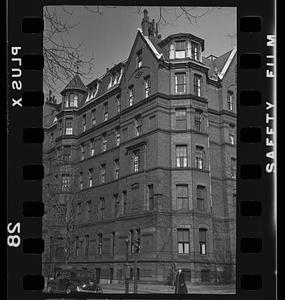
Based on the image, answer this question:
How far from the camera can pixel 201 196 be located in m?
4.19

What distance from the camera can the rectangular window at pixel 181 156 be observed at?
419cm

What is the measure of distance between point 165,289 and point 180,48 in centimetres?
204

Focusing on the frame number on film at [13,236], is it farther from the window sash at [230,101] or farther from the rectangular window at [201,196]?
the window sash at [230,101]

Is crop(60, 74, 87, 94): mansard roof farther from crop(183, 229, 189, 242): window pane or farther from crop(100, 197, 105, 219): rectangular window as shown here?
crop(183, 229, 189, 242): window pane

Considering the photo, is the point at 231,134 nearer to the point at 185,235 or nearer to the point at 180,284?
the point at 185,235

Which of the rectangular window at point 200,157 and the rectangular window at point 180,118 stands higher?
the rectangular window at point 180,118

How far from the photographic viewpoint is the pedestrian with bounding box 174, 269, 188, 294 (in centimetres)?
381

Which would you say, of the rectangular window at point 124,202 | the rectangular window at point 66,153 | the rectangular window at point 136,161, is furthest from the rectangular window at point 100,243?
the rectangular window at point 66,153

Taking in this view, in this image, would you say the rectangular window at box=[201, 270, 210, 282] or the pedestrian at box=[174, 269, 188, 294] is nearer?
the pedestrian at box=[174, 269, 188, 294]

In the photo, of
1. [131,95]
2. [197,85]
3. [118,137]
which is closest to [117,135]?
[118,137]

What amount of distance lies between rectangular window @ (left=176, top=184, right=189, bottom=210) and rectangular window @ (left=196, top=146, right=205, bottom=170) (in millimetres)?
245

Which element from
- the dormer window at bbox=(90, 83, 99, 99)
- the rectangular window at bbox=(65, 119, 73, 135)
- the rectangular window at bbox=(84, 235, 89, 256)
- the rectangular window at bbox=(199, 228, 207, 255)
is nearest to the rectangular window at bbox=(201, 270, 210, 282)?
the rectangular window at bbox=(199, 228, 207, 255)

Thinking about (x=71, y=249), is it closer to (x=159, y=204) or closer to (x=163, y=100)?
(x=159, y=204)

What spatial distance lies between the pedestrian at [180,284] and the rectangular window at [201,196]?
56cm
